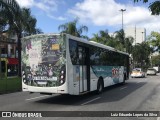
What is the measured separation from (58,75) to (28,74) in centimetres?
172

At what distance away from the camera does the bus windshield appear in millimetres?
15508

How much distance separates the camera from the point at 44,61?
52.1ft

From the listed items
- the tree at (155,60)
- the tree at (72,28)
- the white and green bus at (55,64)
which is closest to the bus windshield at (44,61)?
the white and green bus at (55,64)

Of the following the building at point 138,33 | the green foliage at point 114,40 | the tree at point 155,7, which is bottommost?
the tree at point 155,7

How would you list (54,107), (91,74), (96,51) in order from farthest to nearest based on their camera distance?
(96,51), (91,74), (54,107)

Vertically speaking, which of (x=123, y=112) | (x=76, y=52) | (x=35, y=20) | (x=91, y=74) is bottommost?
(x=123, y=112)

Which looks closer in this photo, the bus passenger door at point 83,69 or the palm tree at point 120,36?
the bus passenger door at point 83,69

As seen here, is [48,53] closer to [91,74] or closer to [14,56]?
[91,74]

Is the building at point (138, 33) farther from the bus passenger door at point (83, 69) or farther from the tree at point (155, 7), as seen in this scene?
the tree at point (155, 7)

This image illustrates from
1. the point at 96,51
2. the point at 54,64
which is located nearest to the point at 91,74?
the point at 96,51

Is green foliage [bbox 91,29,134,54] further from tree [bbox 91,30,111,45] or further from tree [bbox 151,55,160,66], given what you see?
tree [bbox 151,55,160,66]

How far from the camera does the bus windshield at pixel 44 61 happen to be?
50.9 ft

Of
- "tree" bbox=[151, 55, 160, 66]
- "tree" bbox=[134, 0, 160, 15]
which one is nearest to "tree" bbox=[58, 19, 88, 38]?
"tree" bbox=[134, 0, 160, 15]

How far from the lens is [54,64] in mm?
15633
